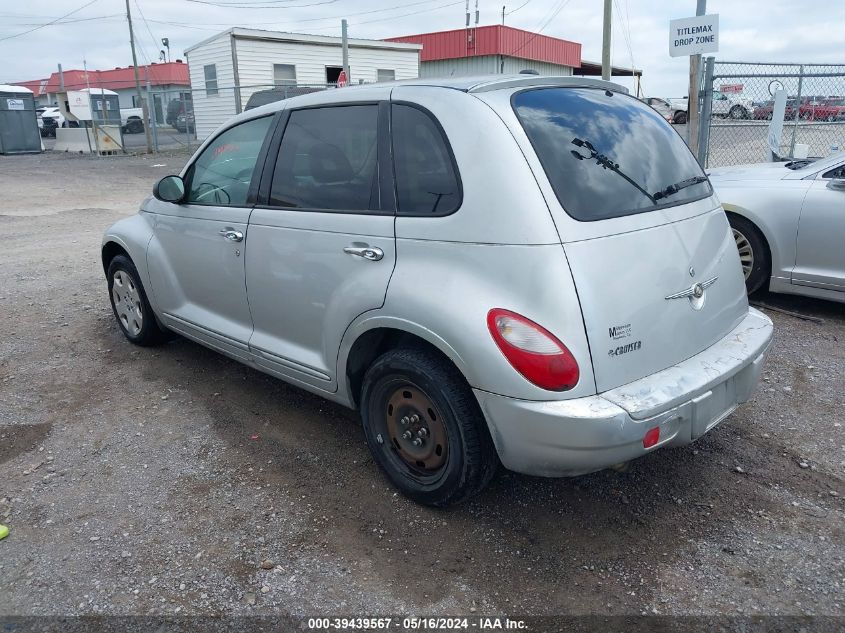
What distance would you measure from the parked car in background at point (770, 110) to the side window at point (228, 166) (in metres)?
9.49

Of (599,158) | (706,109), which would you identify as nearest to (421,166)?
(599,158)

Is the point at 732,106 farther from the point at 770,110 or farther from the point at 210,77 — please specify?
the point at 210,77

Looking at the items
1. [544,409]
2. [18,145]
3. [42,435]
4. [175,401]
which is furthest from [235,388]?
[18,145]

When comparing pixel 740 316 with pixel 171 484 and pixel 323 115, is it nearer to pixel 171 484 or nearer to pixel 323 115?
pixel 323 115

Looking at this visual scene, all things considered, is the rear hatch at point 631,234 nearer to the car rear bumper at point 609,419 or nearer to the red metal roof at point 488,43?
the car rear bumper at point 609,419

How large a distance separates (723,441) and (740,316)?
79 centimetres

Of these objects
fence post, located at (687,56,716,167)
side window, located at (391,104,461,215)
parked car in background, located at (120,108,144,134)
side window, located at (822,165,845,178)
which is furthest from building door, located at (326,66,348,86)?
side window, located at (391,104,461,215)

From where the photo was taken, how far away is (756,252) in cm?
582

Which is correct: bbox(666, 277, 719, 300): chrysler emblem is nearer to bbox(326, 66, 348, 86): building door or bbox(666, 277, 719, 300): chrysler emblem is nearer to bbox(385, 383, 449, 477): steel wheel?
bbox(385, 383, 449, 477): steel wheel

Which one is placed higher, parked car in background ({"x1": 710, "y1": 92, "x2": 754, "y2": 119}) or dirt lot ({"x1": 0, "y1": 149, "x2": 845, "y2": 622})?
parked car in background ({"x1": 710, "y1": 92, "x2": 754, "y2": 119})

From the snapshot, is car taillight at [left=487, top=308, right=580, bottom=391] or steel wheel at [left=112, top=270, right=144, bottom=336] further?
steel wheel at [left=112, top=270, right=144, bottom=336]

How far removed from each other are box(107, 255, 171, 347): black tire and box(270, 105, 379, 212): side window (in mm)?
1816

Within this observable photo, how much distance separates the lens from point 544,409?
2539mm

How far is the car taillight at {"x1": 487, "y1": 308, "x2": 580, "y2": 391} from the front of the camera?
2531 millimetres
